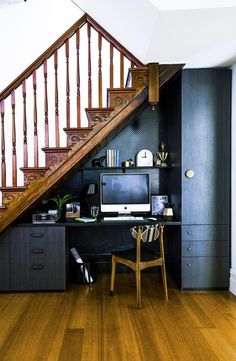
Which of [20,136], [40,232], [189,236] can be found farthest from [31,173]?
[189,236]

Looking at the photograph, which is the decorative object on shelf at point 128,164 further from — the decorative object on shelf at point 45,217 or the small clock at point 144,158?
the decorative object on shelf at point 45,217

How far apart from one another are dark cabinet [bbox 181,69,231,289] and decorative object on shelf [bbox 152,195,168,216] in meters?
0.62

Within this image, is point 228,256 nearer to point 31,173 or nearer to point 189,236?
point 189,236

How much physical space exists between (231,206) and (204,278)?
848 millimetres

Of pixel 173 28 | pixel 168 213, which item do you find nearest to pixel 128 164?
pixel 168 213

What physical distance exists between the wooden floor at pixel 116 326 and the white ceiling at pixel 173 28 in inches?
96.0

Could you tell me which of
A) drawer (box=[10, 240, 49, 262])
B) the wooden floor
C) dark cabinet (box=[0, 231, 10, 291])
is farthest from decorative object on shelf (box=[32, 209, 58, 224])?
the wooden floor

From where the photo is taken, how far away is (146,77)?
Result: 124 inches

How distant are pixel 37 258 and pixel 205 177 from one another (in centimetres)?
205

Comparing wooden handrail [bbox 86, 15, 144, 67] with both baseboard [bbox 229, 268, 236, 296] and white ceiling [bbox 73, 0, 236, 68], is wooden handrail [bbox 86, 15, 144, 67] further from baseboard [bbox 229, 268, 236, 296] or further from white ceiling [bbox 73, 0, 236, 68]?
baseboard [bbox 229, 268, 236, 296]

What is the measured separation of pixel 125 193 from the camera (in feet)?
12.6

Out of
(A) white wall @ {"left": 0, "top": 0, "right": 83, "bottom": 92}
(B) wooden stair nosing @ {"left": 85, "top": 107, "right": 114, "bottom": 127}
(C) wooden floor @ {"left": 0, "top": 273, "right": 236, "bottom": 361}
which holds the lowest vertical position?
(C) wooden floor @ {"left": 0, "top": 273, "right": 236, "bottom": 361}

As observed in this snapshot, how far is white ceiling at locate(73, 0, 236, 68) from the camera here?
→ 2.24 meters

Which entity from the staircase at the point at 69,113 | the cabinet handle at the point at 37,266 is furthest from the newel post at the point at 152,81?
the cabinet handle at the point at 37,266
